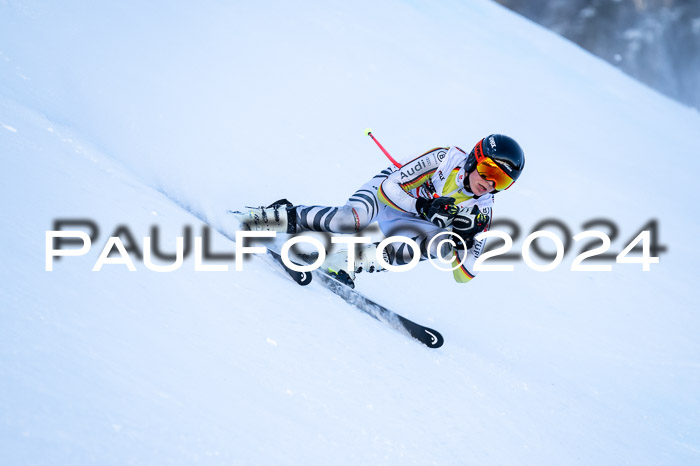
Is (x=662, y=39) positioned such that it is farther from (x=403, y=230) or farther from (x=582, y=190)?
(x=403, y=230)

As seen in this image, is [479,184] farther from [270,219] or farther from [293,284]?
[270,219]

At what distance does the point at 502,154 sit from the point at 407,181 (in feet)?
2.10

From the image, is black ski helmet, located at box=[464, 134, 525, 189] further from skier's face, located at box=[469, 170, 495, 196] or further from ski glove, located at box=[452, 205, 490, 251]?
ski glove, located at box=[452, 205, 490, 251]

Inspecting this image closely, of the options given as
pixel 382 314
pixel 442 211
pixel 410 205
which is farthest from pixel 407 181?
pixel 382 314

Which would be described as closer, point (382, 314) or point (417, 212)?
point (382, 314)

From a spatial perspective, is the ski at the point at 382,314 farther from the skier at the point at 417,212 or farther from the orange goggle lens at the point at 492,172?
the orange goggle lens at the point at 492,172

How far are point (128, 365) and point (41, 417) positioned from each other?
36 cm

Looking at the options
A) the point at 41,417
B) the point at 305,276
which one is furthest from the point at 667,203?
the point at 41,417

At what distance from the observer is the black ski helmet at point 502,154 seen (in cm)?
340

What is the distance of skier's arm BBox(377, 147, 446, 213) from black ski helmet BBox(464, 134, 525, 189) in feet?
1.05

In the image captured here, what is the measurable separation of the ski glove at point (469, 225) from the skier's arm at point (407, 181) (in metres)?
0.32

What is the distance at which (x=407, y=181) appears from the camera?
376 centimetres

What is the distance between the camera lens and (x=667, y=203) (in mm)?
7621

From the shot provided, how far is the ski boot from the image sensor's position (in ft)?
12.5
